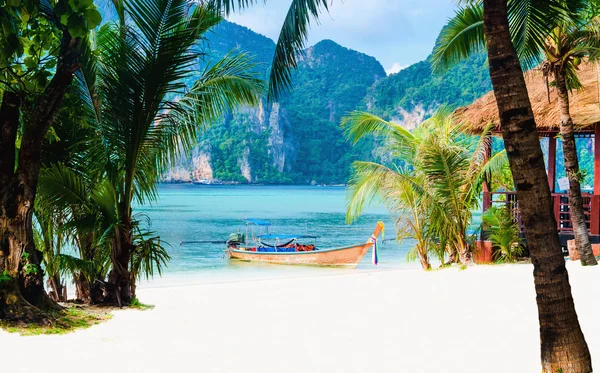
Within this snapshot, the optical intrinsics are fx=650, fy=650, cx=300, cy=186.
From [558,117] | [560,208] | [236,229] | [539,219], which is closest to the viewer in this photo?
[539,219]

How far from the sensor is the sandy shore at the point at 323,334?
3.72m

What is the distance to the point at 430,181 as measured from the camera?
33.3 ft

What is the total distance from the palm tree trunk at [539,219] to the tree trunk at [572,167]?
5342 mm

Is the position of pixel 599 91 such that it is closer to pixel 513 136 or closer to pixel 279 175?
pixel 513 136

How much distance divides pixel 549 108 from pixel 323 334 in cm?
713

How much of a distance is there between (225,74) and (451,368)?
12.1 ft

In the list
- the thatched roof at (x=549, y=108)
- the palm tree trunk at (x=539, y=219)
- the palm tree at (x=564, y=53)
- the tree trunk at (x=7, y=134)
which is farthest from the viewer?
the thatched roof at (x=549, y=108)

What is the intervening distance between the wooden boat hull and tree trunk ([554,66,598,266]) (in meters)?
12.4

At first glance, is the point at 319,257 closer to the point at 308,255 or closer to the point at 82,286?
the point at 308,255

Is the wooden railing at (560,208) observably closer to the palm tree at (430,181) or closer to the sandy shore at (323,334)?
the palm tree at (430,181)

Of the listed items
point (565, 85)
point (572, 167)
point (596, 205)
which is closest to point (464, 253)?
point (596, 205)

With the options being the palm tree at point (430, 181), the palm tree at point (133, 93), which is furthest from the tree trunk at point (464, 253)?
the palm tree at point (133, 93)

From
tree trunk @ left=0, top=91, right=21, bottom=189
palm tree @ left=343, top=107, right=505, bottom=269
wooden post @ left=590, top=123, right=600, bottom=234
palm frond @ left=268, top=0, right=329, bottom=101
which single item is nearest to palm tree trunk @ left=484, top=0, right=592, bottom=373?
palm frond @ left=268, top=0, right=329, bottom=101

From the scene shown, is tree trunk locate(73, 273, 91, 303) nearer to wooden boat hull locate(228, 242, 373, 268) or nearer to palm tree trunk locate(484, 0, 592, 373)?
palm tree trunk locate(484, 0, 592, 373)
